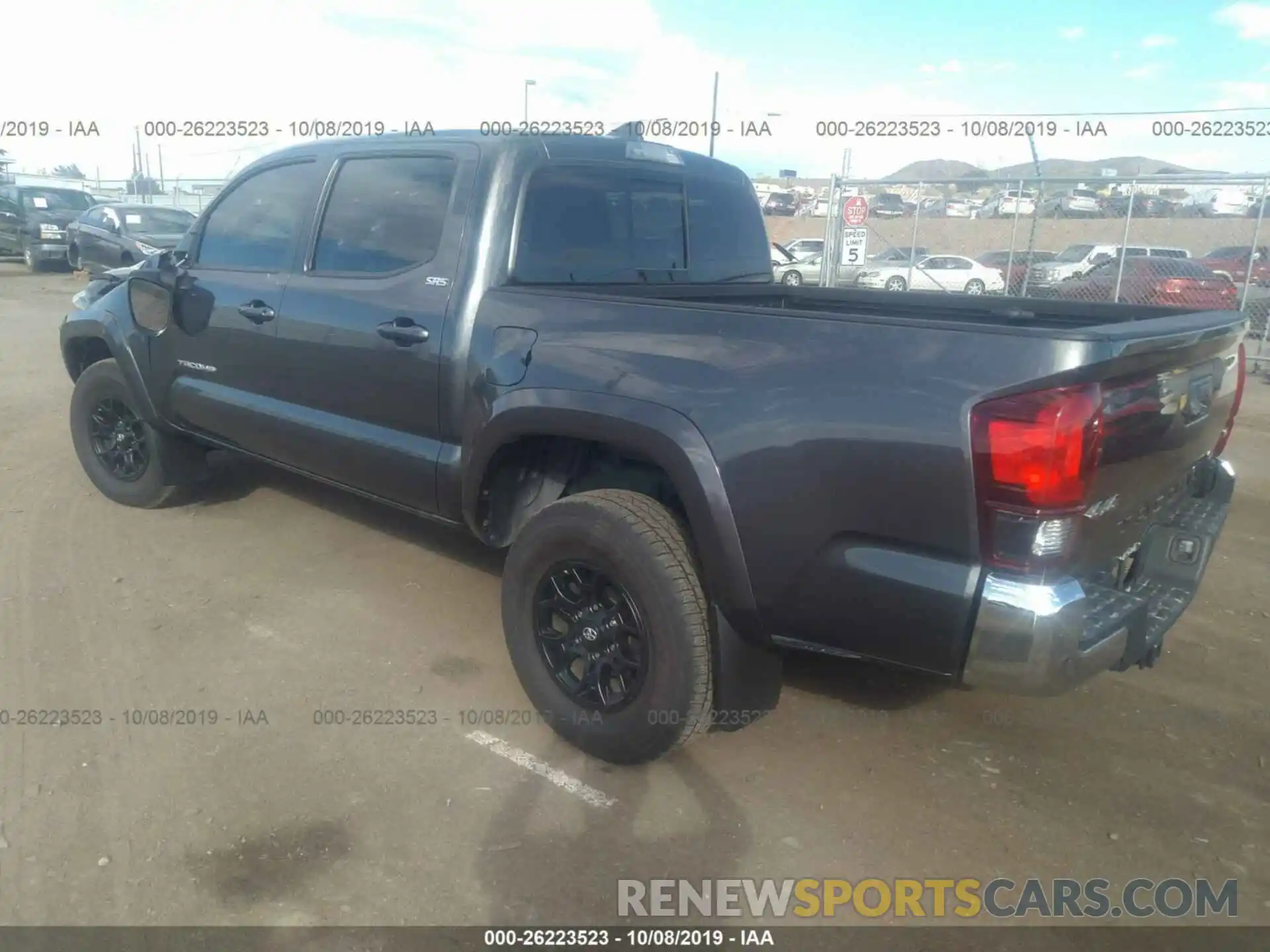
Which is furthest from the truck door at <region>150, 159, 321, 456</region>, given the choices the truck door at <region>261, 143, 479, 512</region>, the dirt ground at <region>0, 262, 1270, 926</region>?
the dirt ground at <region>0, 262, 1270, 926</region>

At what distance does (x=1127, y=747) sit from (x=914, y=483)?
5.40 ft

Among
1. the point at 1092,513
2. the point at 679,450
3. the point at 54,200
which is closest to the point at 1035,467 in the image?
the point at 1092,513

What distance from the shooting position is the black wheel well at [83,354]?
5215mm

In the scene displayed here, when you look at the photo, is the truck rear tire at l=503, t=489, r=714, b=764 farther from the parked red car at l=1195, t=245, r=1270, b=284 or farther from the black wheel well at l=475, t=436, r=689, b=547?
the parked red car at l=1195, t=245, r=1270, b=284

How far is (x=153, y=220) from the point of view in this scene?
1573 centimetres

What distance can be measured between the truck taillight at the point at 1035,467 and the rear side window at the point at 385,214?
2.11m

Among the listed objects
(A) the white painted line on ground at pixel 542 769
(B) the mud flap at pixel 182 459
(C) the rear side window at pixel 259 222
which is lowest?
(A) the white painted line on ground at pixel 542 769

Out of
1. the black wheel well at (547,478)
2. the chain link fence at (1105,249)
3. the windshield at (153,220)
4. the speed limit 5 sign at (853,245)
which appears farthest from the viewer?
the windshield at (153,220)

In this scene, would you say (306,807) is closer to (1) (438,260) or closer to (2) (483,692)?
(2) (483,692)

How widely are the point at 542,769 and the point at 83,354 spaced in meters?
4.04

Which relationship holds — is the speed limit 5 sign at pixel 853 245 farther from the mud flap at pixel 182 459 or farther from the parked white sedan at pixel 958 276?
the mud flap at pixel 182 459

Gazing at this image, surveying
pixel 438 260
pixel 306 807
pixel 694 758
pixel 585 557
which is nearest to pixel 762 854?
pixel 694 758

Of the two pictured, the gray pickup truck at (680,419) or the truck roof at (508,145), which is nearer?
the gray pickup truck at (680,419)

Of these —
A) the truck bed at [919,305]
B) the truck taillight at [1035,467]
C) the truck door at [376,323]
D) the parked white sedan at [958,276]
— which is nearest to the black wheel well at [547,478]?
the truck door at [376,323]
